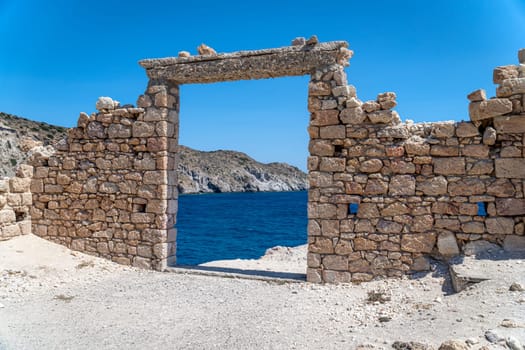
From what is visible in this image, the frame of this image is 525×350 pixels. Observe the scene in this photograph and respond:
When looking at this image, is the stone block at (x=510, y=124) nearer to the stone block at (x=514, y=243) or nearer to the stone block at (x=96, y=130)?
the stone block at (x=514, y=243)

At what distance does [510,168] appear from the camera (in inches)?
239

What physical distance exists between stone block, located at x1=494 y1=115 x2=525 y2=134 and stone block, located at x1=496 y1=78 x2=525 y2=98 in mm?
353

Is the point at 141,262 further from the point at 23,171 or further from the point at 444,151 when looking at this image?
the point at 444,151

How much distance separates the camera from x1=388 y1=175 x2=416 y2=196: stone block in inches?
255

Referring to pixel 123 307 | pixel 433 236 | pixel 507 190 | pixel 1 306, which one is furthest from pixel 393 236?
pixel 1 306

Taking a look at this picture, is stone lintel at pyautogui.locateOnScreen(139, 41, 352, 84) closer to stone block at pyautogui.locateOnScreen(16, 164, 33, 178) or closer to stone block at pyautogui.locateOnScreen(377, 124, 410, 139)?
stone block at pyautogui.locateOnScreen(377, 124, 410, 139)

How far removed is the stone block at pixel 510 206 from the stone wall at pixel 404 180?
0.01 m

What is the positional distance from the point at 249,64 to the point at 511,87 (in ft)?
13.7

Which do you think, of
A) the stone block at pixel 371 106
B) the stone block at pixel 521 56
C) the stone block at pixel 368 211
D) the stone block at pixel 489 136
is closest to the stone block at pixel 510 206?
the stone block at pixel 489 136

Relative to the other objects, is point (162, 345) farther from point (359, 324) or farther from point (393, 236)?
point (393, 236)

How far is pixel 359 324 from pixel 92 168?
6.04 m

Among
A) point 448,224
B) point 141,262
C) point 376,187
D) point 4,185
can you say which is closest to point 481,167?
point 448,224

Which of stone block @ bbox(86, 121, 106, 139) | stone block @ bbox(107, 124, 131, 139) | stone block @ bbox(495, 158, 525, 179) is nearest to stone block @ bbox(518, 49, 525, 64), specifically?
stone block @ bbox(495, 158, 525, 179)

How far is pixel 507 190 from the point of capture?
6094mm
